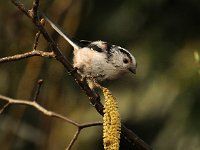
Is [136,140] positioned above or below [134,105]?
above

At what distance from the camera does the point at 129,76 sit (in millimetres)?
7305

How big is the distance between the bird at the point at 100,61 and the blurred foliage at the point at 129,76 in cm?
119

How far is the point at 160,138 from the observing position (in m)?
6.51

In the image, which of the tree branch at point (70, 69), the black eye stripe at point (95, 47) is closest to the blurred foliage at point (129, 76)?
the black eye stripe at point (95, 47)

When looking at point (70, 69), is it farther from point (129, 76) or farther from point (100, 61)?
point (129, 76)

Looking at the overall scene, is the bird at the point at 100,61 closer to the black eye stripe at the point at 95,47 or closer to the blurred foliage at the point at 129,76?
the black eye stripe at the point at 95,47

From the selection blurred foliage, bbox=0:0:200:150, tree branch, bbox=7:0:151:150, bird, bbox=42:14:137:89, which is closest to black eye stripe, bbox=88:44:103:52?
bird, bbox=42:14:137:89

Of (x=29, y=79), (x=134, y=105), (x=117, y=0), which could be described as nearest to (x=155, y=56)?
(x=134, y=105)

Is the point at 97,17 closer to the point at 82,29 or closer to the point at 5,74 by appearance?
the point at 82,29

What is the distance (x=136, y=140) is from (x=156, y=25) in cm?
482

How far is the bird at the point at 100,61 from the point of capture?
3.58 metres

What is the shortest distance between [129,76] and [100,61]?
11.9ft

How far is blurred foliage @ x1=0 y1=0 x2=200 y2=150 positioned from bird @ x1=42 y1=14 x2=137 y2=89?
1.19 m

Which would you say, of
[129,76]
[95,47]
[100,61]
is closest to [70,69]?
[100,61]
